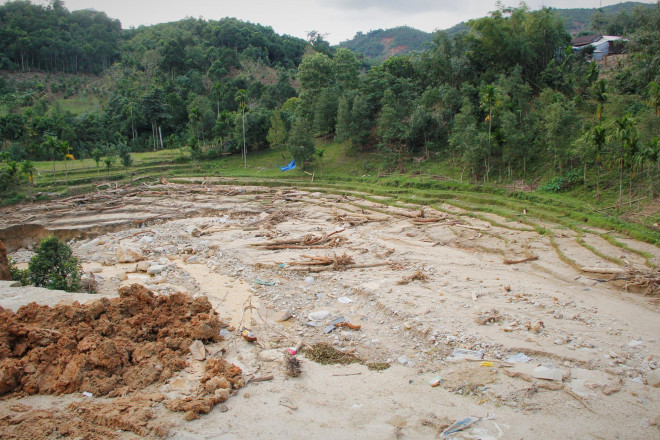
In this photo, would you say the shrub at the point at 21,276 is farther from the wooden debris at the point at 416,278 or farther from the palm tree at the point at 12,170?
the palm tree at the point at 12,170

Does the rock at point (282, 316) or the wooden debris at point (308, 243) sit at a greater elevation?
the wooden debris at point (308, 243)

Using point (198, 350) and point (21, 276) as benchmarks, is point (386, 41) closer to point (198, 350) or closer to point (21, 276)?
point (21, 276)

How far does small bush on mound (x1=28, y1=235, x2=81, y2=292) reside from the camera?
43.3ft

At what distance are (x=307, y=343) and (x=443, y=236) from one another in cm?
1123

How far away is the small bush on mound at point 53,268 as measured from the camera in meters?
13.2

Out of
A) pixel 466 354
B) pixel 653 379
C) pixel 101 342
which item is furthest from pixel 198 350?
pixel 653 379

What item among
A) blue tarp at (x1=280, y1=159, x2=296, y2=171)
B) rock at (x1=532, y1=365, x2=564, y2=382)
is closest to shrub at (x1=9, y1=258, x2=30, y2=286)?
rock at (x1=532, y1=365, x2=564, y2=382)

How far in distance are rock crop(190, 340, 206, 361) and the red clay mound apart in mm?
149

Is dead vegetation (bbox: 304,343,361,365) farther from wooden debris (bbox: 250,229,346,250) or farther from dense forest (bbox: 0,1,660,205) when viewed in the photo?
dense forest (bbox: 0,1,660,205)

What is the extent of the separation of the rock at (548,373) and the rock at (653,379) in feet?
4.99

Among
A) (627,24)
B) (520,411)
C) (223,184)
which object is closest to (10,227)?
(223,184)

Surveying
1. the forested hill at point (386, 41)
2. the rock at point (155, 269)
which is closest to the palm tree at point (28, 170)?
the rock at point (155, 269)

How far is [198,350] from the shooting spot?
9.48m

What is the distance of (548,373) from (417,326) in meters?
3.23
